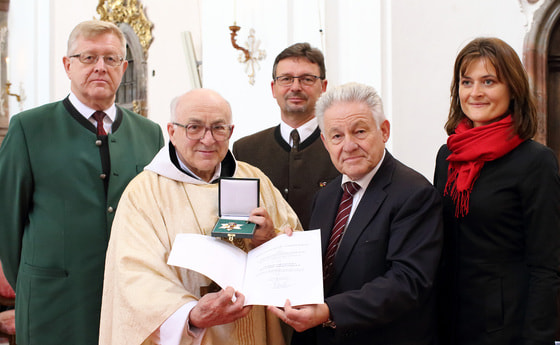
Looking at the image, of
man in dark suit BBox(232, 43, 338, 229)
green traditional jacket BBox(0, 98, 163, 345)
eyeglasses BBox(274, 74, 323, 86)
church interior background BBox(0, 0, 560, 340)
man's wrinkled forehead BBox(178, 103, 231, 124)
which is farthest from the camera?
church interior background BBox(0, 0, 560, 340)

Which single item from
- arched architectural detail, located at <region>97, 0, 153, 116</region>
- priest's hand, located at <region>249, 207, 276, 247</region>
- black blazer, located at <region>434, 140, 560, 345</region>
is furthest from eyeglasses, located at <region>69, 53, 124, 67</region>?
arched architectural detail, located at <region>97, 0, 153, 116</region>

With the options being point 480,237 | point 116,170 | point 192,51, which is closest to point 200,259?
point 116,170

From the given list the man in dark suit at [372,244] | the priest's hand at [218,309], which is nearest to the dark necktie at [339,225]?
Result: the man in dark suit at [372,244]

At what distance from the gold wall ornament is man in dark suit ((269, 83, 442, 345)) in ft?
24.1

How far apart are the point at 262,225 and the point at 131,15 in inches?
304

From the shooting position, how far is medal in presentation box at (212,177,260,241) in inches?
90.8

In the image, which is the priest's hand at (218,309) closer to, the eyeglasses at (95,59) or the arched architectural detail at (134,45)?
the eyeglasses at (95,59)

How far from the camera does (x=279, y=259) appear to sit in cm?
215

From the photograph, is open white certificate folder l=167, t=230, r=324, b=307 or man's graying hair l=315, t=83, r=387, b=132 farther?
man's graying hair l=315, t=83, r=387, b=132

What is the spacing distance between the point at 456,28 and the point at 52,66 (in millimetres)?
7444

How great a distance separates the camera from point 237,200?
2340 millimetres

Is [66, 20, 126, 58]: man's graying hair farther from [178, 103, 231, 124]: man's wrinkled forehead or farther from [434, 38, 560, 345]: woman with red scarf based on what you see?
[434, 38, 560, 345]: woman with red scarf

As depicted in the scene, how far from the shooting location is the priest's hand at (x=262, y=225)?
230cm

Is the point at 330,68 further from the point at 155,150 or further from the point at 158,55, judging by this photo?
the point at 158,55
